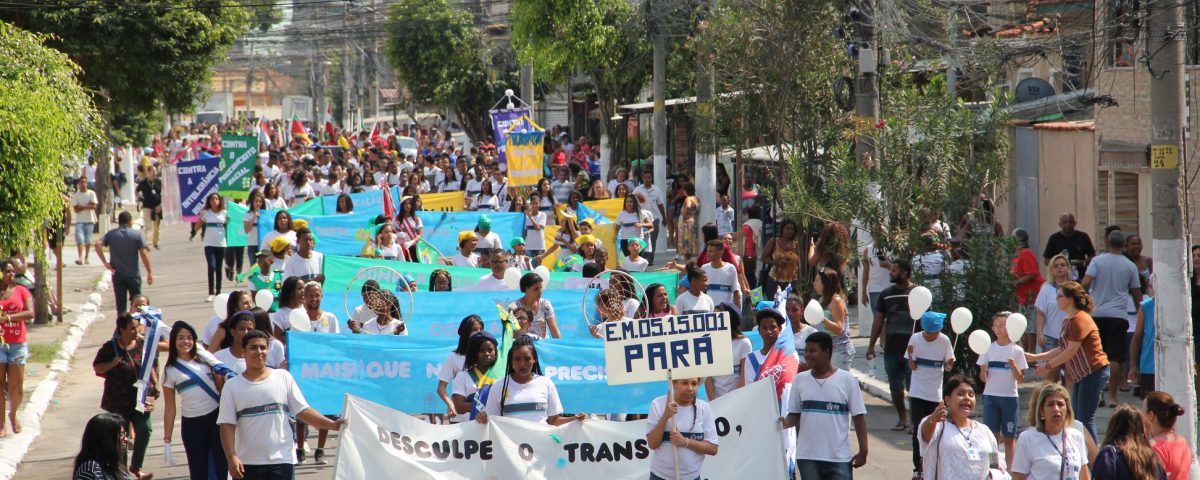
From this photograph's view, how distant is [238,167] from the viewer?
26.8 meters

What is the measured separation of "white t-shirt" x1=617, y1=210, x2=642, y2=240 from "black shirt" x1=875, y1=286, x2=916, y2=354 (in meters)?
9.10

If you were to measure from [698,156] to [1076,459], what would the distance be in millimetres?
16433

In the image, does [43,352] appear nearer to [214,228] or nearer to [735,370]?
[214,228]

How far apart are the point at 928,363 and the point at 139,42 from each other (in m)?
14.6

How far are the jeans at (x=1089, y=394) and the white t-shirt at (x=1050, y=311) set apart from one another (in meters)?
1.41

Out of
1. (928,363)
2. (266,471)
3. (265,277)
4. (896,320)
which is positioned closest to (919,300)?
(928,363)

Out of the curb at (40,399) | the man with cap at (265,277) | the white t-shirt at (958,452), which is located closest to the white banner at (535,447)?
the white t-shirt at (958,452)

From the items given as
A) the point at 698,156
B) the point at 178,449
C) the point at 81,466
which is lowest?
the point at 178,449

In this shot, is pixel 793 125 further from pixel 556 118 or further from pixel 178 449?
pixel 556 118

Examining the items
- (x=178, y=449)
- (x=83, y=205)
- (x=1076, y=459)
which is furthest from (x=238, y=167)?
(x=1076, y=459)

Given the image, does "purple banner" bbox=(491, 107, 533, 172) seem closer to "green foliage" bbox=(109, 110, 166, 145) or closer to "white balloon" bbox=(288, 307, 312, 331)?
"green foliage" bbox=(109, 110, 166, 145)

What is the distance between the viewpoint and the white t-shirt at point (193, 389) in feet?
29.4

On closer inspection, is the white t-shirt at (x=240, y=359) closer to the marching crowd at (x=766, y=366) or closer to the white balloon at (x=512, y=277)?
the marching crowd at (x=766, y=366)

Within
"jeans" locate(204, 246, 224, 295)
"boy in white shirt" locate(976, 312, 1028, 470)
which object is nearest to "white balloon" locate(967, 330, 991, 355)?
"boy in white shirt" locate(976, 312, 1028, 470)
